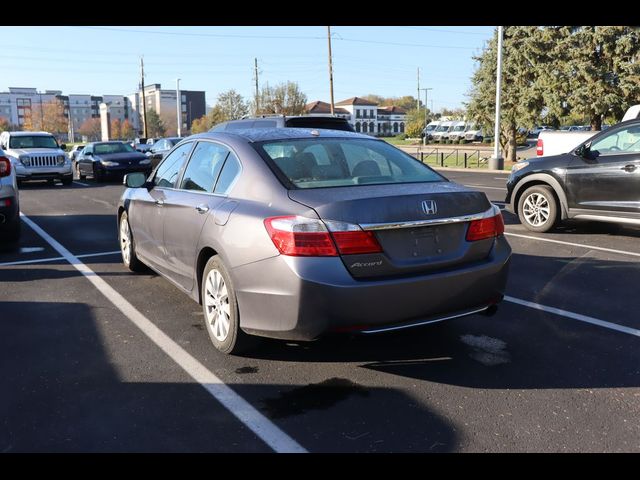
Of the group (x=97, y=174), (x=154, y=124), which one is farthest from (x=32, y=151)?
(x=154, y=124)

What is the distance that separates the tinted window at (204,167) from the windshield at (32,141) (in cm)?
1715

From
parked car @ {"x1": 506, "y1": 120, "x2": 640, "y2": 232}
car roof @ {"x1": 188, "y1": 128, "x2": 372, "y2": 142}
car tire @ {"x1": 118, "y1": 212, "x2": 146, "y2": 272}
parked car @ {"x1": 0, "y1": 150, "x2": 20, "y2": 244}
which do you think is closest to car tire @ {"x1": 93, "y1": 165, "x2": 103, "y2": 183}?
parked car @ {"x1": 0, "y1": 150, "x2": 20, "y2": 244}

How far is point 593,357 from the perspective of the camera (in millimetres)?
4215

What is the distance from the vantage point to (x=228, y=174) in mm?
4523

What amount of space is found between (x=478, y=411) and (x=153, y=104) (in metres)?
169

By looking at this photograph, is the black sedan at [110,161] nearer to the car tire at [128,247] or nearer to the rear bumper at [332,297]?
the car tire at [128,247]

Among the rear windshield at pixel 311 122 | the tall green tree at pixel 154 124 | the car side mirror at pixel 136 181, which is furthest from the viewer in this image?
the tall green tree at pixel 154 124

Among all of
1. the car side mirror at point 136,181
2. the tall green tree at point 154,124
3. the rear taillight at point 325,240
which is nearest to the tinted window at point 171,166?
the car side mirror at point 136,181

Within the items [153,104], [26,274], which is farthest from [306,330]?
[153,104]

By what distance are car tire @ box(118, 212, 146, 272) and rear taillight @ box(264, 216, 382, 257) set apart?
3287 mm

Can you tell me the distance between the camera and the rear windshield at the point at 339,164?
4215 millimetres

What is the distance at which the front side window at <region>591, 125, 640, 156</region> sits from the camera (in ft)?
27.2

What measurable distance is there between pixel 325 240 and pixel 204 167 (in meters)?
1.78
